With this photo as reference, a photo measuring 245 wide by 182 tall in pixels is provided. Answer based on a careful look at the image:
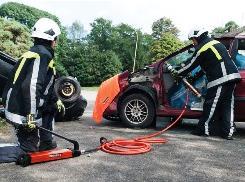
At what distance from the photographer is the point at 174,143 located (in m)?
7.59

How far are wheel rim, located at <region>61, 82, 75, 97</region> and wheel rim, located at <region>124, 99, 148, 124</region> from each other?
1.34 metres

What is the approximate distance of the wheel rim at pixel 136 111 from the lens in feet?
29.9

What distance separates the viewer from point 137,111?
916 centimetres

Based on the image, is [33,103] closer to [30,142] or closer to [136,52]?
[30,142]

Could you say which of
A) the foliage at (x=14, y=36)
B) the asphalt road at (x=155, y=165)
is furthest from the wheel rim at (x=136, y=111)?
the foliage at (x=14, y=36)

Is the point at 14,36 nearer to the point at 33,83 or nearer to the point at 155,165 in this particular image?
the point at 33,83

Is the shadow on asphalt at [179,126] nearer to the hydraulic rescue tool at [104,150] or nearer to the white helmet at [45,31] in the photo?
the hydraulic rescue tool at [104,150]

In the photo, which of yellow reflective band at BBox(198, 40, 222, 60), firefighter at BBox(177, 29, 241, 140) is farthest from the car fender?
yellow reflective band at BBox(198, 40, 222, 60)

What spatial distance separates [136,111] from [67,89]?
160 centimetres

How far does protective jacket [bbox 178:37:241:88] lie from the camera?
8.20 m

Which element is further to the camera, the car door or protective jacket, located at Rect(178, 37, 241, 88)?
the car door

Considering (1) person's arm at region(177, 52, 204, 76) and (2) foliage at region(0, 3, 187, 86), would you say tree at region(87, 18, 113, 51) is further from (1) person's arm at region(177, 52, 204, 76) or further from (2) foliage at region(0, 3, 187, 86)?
(1) person's arm at region(177, 52, 204, 76)

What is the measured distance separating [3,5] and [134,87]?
197 ft

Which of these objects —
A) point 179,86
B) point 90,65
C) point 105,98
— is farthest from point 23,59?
point 90,65
